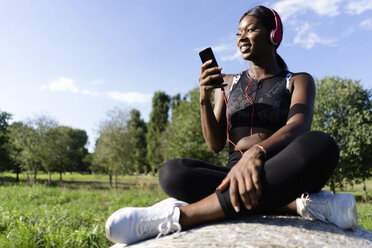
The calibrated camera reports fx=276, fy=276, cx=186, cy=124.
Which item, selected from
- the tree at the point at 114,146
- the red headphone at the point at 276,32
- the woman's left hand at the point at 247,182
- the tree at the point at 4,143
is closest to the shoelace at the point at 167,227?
the woman's left hand at the point at 247,182

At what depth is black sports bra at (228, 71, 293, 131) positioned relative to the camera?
2.29 meters

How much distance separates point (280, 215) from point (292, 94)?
99 cm

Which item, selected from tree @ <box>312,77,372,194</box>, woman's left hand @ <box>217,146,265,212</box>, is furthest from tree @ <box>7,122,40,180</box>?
woman's left hand @ <box>217,146,265,212</box>

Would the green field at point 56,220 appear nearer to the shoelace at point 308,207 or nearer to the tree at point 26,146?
the shoelace at point 308,207

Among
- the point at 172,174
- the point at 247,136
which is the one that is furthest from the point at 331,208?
the point at 172,174

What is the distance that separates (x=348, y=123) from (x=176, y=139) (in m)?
11.5

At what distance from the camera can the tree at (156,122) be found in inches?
1606

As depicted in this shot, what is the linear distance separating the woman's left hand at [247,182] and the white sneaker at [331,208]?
1.59ft

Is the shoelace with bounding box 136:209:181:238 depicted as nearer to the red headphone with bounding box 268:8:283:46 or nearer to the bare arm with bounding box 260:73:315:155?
the bare arm with bounding box 260:73:315:155

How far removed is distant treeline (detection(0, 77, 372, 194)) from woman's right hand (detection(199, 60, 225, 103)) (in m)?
14.7

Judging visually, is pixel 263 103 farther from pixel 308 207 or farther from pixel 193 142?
pixel 193 142

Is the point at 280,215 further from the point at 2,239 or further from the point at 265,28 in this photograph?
the point at 2,239

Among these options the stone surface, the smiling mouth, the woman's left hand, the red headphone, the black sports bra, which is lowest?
the stone surface

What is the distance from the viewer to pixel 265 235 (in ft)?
5.50
